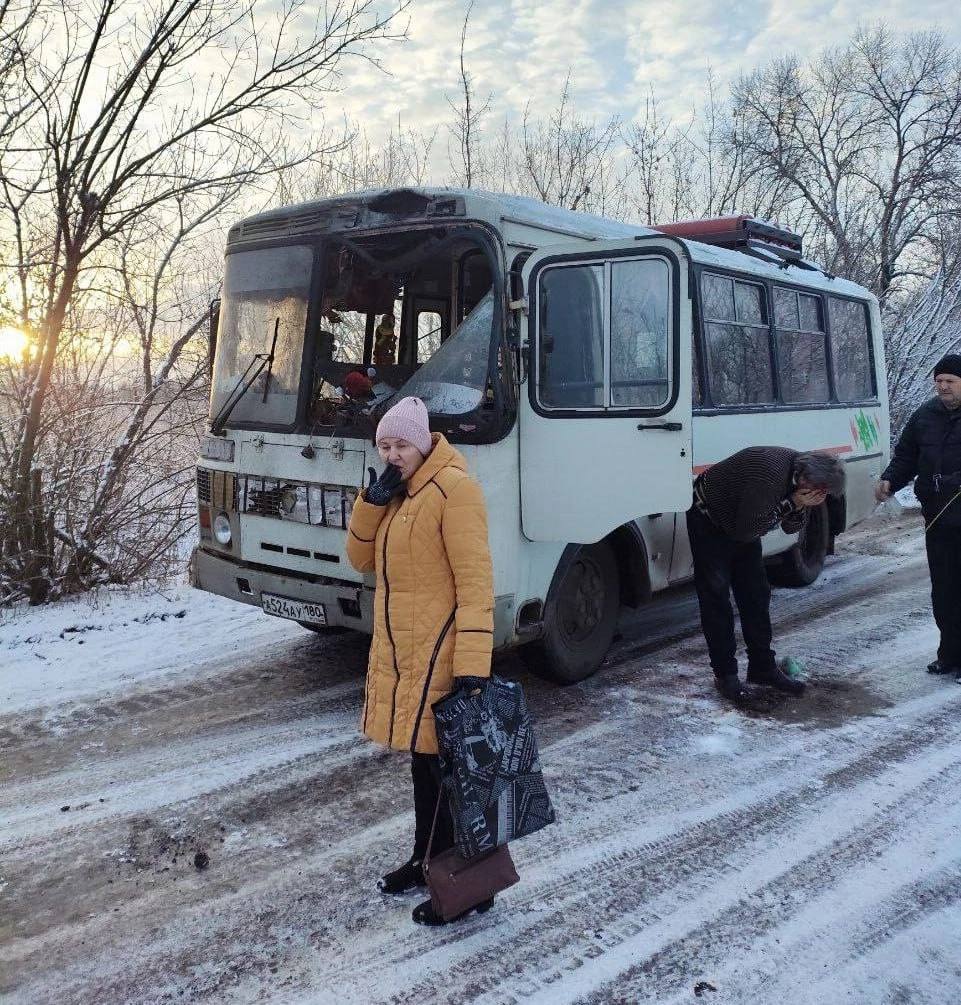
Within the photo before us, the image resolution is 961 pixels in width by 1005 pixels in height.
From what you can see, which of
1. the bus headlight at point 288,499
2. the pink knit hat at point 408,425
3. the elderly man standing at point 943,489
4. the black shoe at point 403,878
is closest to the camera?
the pink knit hat at point 408,425

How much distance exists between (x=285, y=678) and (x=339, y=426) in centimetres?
183

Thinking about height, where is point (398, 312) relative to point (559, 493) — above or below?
above

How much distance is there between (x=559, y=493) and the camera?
4.88 m

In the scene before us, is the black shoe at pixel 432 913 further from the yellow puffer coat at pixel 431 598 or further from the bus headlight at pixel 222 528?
the bus headlight at pixel 222 528

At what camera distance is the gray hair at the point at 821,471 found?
470 cm

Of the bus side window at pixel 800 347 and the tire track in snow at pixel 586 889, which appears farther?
the bus side window at pixel 800 347

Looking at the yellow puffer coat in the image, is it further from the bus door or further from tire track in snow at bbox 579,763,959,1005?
the bus door

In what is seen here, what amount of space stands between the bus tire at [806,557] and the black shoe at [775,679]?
2.68m

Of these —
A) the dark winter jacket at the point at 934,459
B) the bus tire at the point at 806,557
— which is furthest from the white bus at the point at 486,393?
the bus tire at the point at 806,557

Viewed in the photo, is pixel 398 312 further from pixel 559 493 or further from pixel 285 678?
pixel 285 678

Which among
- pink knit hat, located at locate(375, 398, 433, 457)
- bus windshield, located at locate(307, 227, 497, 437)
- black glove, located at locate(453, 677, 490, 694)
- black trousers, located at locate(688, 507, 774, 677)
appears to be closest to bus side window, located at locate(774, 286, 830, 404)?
black trousers, located at locate(688, 507, 774, 677)

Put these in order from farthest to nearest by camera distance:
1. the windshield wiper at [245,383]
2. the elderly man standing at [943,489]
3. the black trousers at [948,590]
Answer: the black trousers at [948,590] → the elderly man standing at [943,489] → the windshield wiper at [245,383]

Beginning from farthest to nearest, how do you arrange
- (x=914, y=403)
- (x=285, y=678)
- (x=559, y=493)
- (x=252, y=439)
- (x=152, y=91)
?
Result: (x=914, y=403) → (x=152, y=91) → (x=285, y=678) → (x=252, y=439) → (x=559, y=493)

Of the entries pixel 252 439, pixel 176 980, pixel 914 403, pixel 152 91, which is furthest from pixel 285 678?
pixel 914 403
